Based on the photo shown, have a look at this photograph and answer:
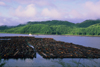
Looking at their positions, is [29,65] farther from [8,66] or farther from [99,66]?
[99,66]

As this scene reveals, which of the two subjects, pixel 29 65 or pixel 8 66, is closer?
pixel 8 66

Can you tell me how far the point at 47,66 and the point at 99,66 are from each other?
584cm

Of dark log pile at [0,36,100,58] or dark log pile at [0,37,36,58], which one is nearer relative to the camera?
dark log pile at [0,37,36,58]

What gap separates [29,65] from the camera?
1487 cm

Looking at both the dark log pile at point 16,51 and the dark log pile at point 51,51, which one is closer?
the dark log pile at point 16,51

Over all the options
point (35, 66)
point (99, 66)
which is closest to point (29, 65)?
point (35, 66)

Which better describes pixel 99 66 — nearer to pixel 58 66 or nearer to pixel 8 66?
pixel 58 66

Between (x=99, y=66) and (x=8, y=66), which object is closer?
→ (x=8, y=66)

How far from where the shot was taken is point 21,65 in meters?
14.7

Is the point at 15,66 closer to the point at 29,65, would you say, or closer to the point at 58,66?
the point at 29,65

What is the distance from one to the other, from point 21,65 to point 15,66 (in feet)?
2.40

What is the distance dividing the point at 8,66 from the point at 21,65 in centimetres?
145

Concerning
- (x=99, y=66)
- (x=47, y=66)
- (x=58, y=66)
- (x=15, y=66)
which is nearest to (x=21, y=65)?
(x=15, y=66)

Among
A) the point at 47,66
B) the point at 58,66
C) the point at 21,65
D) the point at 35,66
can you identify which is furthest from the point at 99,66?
the point at 21,65
